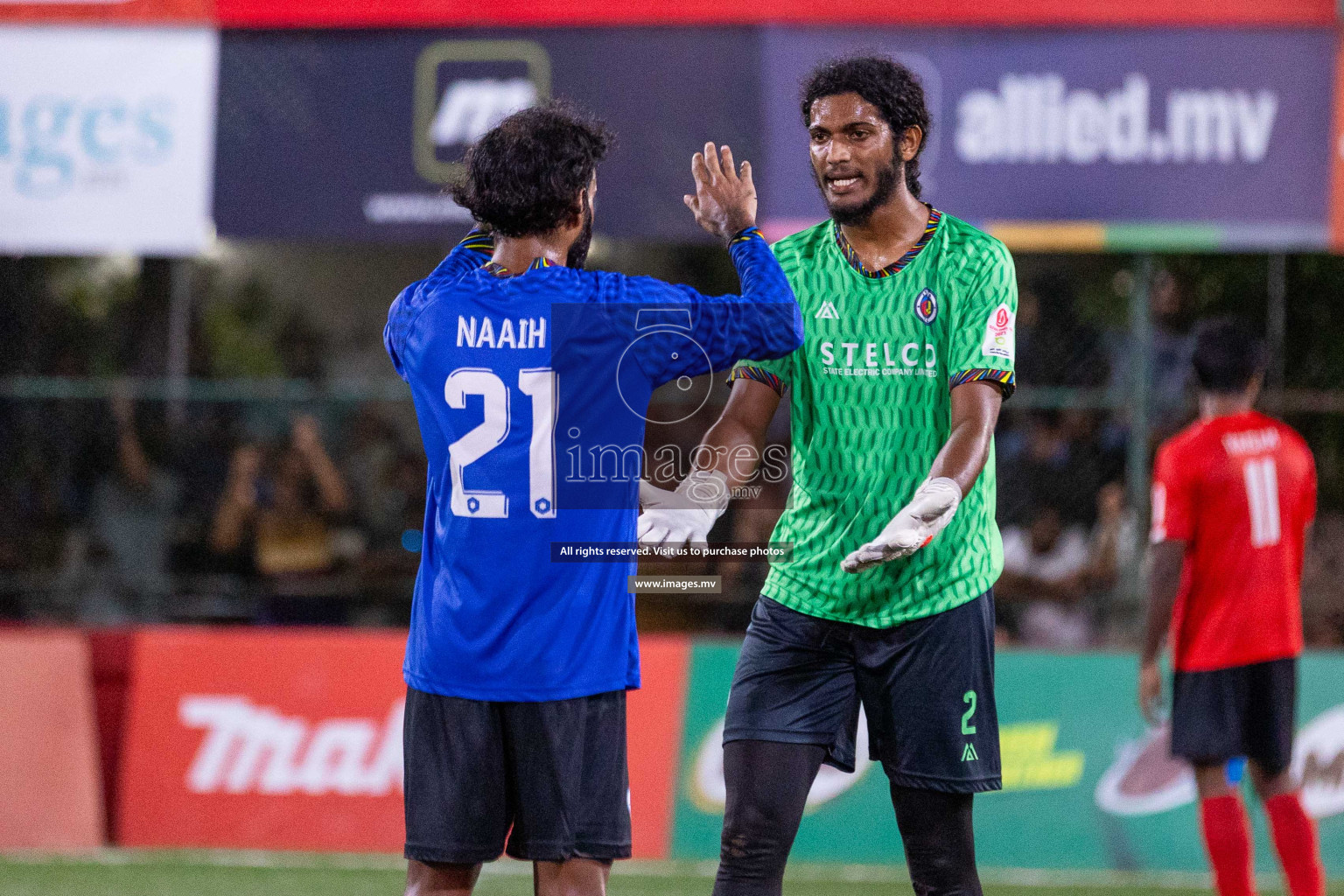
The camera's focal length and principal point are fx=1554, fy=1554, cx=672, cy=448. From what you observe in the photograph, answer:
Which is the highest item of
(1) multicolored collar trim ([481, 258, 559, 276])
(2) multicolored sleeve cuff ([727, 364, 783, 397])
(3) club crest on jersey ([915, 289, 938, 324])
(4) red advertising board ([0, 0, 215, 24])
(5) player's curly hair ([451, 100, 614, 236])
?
(4) red advertising board ([0, 0, 215, 24])

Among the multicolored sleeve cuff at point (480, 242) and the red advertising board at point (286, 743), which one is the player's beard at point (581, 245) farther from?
the red advertising board at point (286, 743)

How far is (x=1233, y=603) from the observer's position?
5340 millimetres

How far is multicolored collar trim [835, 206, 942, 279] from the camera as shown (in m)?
3.60

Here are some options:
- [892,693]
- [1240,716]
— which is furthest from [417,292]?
[1240,716]

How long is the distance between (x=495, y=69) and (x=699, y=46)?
95cm

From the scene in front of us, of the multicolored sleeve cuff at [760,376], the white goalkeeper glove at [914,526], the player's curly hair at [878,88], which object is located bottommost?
the white goalkeeper glove at [914,526]

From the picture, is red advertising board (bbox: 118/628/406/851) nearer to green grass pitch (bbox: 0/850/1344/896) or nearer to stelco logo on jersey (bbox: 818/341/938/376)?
green grass pitch (bbox: 0/850/1344/896)

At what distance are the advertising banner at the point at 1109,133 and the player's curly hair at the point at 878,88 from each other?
3.40 meters

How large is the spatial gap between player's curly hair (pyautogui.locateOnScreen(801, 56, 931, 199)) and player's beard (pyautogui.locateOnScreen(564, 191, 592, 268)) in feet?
2.07


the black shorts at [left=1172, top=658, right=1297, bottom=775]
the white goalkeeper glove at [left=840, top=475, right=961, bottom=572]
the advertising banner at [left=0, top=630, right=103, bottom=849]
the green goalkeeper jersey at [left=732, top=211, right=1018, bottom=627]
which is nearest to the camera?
the white goalkeeper glove at [left=840, top=475, right=961, bottom=572]

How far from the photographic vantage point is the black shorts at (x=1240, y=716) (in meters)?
5.27

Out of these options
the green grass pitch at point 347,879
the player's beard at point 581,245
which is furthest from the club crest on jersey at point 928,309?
the green grass pitch at point 347,879

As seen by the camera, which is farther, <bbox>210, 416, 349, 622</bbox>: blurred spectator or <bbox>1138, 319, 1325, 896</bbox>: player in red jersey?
<bbox>210, 416, 349, 622</bbox>: blurred spectator

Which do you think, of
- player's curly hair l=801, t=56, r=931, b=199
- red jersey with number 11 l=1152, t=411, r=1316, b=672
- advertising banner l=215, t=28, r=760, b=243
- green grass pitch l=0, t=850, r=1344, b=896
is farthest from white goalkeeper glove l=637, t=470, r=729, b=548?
advertising banner l=215, t=28, r=760, b=243
